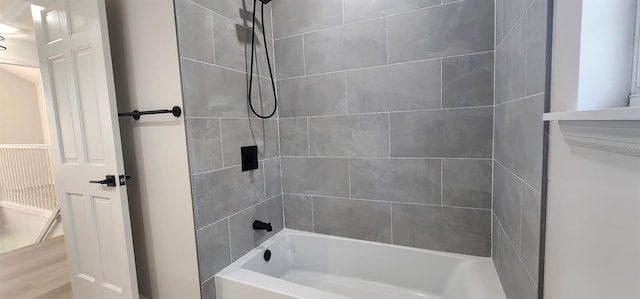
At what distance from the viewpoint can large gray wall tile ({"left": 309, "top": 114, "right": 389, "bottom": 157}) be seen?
1794mm

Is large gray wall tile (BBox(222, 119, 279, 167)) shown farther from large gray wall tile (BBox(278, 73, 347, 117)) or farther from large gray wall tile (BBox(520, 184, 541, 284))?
large gray wall tile (BBox(520, 184, 541, 284))

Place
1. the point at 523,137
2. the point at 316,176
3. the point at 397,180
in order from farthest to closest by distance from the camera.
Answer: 1. the point at 316,176
2. the point at 397,180
3. the point at 523,137

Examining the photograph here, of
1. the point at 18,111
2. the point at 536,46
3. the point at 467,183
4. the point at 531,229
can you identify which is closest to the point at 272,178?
the point at 467,183

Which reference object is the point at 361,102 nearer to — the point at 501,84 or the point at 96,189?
the point at 501,84

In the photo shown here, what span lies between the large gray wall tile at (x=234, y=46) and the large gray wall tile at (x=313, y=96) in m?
0.25

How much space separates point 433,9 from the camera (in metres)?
1.58

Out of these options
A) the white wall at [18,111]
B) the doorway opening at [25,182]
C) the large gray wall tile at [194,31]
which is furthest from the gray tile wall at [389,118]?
the white wall at [18,111]

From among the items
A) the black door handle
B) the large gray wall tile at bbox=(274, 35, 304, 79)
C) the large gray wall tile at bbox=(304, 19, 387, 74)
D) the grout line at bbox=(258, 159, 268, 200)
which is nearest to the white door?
the black door handle

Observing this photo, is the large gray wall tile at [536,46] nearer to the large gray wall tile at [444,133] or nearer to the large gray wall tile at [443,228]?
the large gray wall tile at [444,133]

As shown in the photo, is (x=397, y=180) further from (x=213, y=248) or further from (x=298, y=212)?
(x=213, y=248)

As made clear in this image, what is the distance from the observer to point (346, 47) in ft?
5.97

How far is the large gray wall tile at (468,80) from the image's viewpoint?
1506 millimetres

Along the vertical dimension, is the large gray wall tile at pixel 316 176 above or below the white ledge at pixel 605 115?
below

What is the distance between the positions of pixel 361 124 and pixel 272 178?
80 cm
